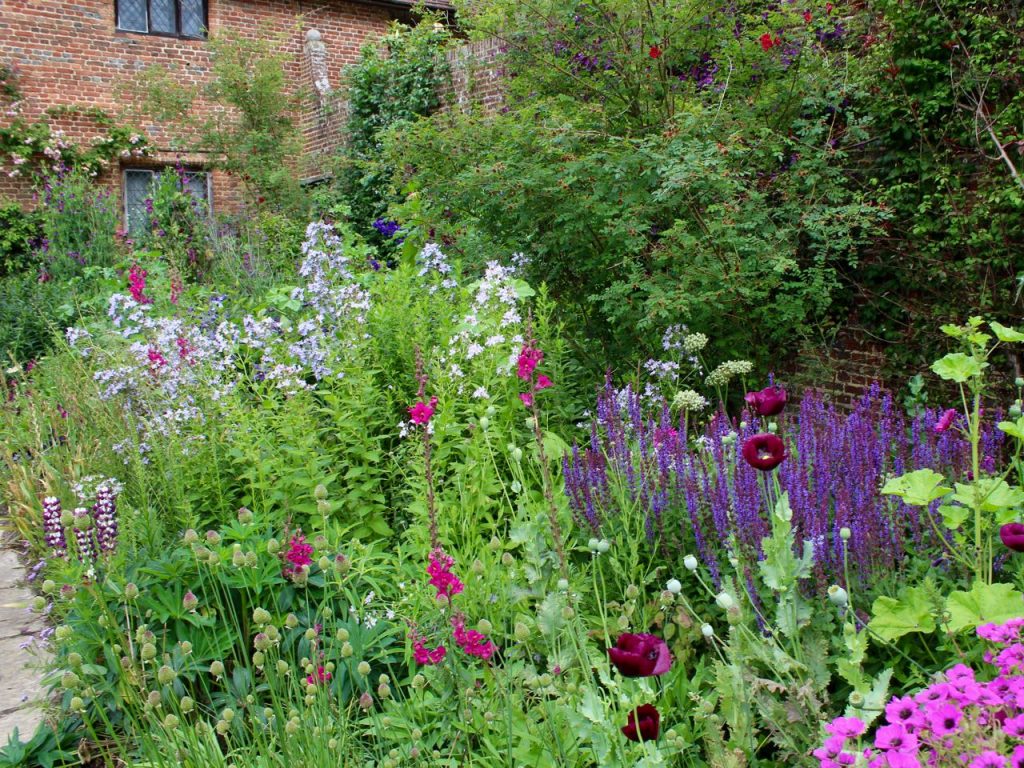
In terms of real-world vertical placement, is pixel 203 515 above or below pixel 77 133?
below

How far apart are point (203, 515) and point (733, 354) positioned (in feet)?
9.81

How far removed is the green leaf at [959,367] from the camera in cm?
220

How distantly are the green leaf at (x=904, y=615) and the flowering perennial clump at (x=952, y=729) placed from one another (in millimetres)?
488

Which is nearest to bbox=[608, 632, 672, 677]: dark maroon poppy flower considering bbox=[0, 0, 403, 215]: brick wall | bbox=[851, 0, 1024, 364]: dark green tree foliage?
bbox=[851, 0, 1024, 364]: dark green tree foliage

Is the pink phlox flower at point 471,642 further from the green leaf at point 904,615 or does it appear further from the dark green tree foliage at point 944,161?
the dark green tree foliage at point 944,161

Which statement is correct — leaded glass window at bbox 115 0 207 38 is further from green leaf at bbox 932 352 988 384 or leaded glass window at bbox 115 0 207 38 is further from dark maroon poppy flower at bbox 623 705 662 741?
dark maroon poppy flower at bbox 623 705 662 741

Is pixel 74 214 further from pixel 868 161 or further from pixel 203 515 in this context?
pixel 868 161

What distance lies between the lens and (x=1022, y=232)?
14.5ft

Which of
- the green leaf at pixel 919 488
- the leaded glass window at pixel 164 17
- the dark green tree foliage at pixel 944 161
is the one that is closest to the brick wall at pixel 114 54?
the leaded glass window at pixel 164 17

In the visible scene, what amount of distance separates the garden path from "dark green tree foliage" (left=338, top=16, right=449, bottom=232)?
23.2 ft

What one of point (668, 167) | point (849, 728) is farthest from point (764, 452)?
point (668, 167)

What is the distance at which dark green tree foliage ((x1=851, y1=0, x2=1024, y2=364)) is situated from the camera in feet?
14.6

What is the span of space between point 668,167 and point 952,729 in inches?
141

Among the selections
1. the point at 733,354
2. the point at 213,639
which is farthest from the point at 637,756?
the point at 733,354
